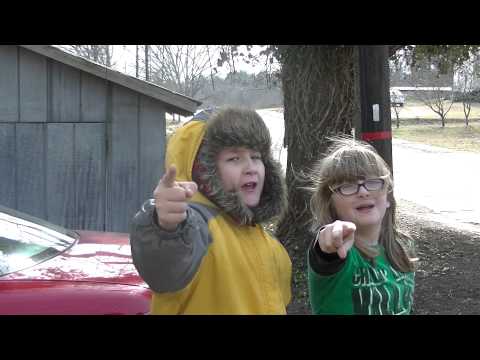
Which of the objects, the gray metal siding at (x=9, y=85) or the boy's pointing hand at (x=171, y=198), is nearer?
the boy's pointing hand at (x=171, y=198)

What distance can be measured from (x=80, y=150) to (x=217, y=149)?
4701 mm

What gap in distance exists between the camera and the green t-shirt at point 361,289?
1.67 metres

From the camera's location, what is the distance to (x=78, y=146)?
6.30m

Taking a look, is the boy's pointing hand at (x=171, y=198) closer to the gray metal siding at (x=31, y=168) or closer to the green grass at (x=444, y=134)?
the gray metal siding at (x=31, y=168)

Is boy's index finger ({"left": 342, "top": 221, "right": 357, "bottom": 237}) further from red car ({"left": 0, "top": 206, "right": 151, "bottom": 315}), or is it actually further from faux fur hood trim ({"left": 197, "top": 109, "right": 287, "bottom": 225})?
red car ({"left": 0, "top": 206, "right": 151, "bottom": 315})

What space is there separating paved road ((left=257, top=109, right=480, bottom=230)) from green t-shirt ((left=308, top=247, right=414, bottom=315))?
16.6 ft

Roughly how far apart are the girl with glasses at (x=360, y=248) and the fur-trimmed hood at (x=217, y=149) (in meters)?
0.19

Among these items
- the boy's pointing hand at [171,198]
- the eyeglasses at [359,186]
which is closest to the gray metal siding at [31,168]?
the eyeglasses at [359,186]

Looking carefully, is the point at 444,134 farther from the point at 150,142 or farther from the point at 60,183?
the point at 60,183

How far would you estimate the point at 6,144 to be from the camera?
20.5ft

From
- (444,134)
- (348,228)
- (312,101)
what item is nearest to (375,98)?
(348,228)

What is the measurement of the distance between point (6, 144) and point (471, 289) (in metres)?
4.79
